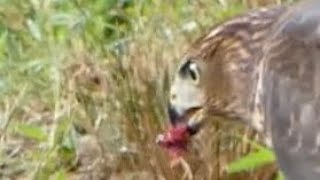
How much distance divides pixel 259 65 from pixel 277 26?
12 centimetres

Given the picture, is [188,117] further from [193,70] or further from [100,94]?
[100,94]

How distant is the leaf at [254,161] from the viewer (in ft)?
18.2

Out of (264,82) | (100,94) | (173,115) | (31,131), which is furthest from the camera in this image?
(31,131)

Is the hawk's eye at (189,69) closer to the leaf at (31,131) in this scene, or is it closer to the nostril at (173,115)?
the nostril at (173,115)

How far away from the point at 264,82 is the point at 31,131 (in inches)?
42.2

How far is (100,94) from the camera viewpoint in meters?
5.95

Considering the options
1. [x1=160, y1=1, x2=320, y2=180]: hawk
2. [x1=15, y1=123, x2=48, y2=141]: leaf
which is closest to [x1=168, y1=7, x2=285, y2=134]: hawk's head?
[x1=160, y1=1, x2=320, y2=180]: hawk

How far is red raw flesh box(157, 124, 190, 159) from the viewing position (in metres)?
5.61

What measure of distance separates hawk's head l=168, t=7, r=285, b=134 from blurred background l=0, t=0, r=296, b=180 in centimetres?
7

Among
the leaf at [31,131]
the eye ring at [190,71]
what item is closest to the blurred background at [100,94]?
the leaf at [31,131]

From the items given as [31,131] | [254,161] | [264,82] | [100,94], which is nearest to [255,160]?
[254,161]

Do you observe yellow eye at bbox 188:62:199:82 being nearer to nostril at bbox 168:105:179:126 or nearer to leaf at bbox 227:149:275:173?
nostril at bbox 168:105:179:126

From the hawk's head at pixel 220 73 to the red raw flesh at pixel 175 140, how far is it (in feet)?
0.07

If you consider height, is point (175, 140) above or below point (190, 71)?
below
